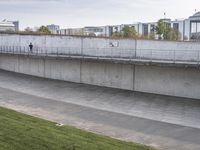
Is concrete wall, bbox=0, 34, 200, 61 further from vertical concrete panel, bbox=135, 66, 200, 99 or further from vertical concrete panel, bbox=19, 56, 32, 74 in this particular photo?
vertical concrete panel, bbox=19, 56, 32, 74

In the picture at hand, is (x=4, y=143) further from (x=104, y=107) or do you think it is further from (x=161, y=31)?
(x=161, y=31)

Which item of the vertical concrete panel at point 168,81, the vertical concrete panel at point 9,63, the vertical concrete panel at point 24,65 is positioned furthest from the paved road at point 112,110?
the vertical concrete panel at point 9,63

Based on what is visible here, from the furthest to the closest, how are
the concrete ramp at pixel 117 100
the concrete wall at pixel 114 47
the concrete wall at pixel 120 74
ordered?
the concrete wall at pixel 114 47
the concrete wall at pixel 120 74
the concrete ramp at pixel 117 100

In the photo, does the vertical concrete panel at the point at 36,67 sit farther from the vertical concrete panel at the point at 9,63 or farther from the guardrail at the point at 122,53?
the vertical concrete panel at the point at 9,63

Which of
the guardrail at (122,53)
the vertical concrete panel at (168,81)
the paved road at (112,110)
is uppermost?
the guardrail at (122,53)

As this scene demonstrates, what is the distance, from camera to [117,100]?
26.7 m

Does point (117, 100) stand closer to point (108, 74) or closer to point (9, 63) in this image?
point (108, 74)

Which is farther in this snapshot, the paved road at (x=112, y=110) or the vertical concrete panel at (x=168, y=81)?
the vertical concrete panel at (x=168, y=81)

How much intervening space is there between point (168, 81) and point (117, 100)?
183 inches

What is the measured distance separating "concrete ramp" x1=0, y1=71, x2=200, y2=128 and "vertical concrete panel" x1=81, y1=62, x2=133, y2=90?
0.73 meters

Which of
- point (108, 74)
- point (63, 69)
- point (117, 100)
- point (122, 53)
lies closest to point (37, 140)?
point (117, 100)

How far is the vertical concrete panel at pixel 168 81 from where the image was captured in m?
26.9

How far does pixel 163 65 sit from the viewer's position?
26.8 m

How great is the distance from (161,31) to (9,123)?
136 feet
